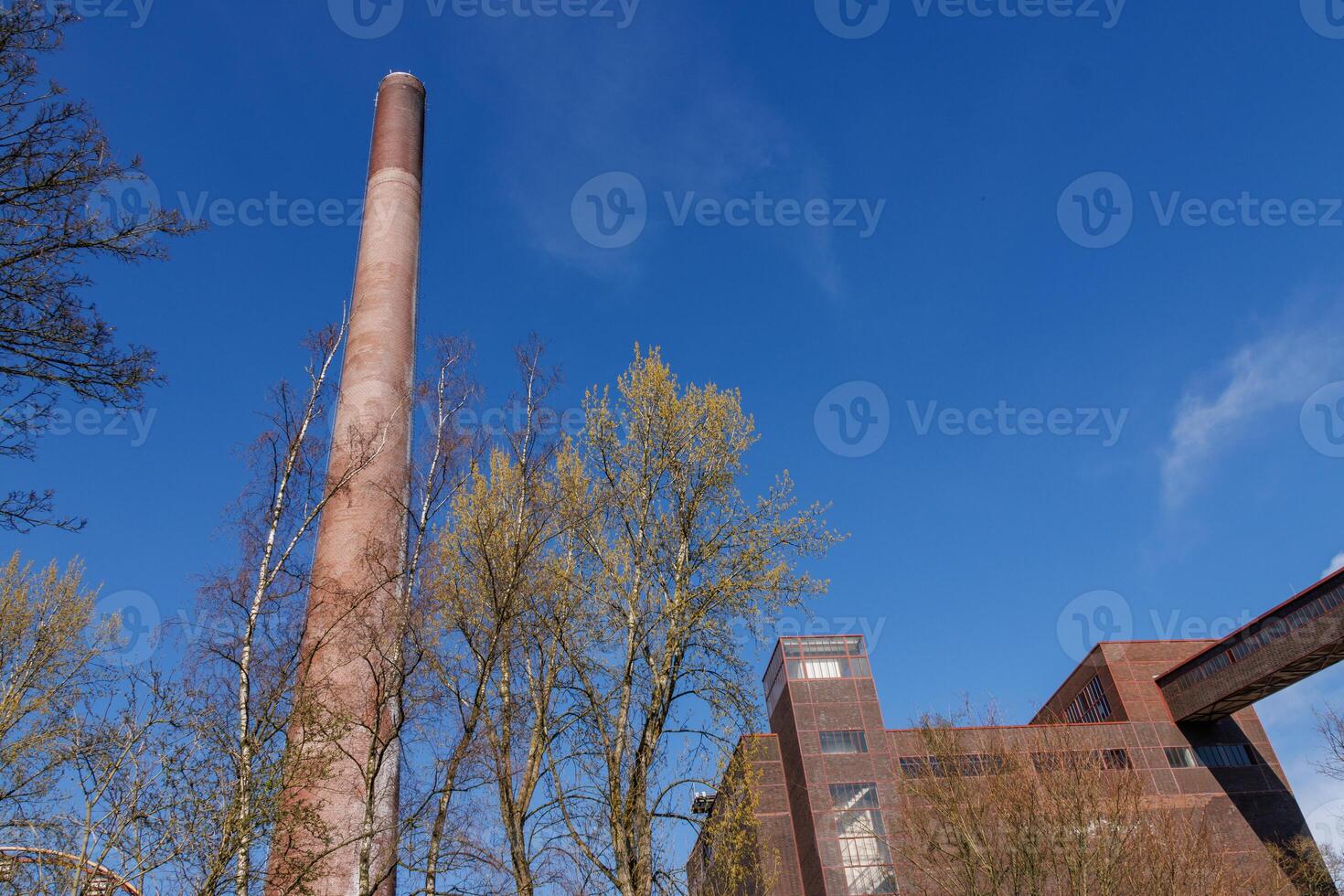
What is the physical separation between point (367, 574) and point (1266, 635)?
48277mm

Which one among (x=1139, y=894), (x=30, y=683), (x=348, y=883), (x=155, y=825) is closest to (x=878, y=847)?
(x=1139, y=894)

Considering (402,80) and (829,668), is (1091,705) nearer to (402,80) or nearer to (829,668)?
(829,668)

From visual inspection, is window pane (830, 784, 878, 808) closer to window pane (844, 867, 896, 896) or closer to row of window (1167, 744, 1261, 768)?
window pane (844, 867, 896, 896)

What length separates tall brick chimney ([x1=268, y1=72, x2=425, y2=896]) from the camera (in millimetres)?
12984

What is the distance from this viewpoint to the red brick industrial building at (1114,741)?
4606 cm

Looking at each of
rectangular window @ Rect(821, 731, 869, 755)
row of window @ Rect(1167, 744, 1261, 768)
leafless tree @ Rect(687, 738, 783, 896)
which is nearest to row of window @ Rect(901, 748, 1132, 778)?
leafless tree @ Rect(687, 738, 783, 896)

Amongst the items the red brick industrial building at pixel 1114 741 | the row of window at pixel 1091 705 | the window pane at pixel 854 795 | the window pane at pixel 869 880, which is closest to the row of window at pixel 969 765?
the red brick industrial building at pixel 1114 741

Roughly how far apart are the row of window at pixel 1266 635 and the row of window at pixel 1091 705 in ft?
15.4

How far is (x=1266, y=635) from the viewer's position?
46.6 metres

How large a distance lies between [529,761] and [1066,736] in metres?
19.3

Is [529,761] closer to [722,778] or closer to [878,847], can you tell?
[722,778]

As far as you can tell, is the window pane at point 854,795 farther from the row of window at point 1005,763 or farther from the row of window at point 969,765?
the row of window at point 969,765

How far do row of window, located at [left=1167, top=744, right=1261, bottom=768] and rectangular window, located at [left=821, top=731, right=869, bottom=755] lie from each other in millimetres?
18993

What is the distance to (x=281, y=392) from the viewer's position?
15.3 meters
